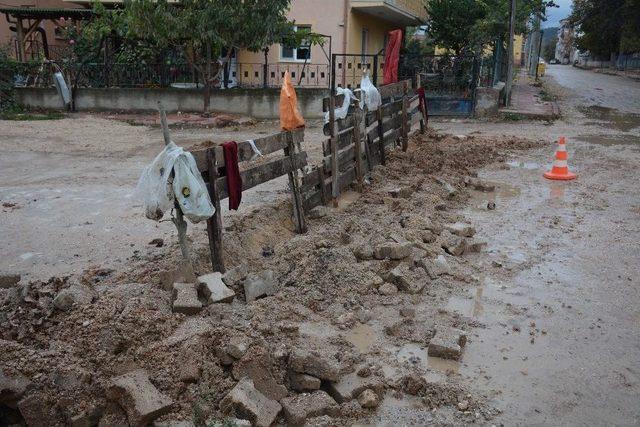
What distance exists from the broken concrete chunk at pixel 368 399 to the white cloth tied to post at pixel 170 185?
6.69ft

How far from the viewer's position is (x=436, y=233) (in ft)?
22.1

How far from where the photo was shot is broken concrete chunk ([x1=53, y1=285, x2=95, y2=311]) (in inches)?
167

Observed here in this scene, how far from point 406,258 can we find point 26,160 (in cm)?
828

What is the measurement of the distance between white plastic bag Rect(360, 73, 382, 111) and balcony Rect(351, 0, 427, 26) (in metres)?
11.1

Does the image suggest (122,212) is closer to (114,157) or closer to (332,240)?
(332,240)

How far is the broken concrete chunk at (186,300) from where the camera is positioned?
14.3 feet

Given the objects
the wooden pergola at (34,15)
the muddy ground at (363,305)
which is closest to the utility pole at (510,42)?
the muddy ground at (363,305)

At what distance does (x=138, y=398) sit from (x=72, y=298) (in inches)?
49.4

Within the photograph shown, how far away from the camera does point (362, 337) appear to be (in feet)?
15.3

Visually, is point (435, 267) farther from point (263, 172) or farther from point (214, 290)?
point (214, 290)

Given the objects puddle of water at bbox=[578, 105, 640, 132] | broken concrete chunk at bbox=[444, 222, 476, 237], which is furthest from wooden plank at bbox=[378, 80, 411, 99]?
puddle of water at bbox=[578, 105, 640, 132]

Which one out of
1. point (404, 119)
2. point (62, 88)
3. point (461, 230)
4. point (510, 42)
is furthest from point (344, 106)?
point (510, 42)

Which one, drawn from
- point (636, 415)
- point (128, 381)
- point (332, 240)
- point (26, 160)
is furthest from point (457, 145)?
point (128, 381)

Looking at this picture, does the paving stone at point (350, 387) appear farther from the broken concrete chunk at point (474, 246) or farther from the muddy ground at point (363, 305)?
the broken concrete chunk at point (474, 246)
